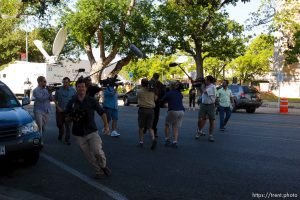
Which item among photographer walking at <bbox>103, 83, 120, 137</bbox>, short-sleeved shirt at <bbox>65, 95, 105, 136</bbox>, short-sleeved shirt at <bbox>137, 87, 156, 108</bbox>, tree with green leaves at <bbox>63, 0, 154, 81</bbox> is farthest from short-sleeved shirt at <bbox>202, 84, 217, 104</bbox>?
tree with green leaves at <bbox>63, 0, 154, 81</bbox>

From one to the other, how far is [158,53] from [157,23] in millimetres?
2649

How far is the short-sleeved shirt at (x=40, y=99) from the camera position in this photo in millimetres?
10695

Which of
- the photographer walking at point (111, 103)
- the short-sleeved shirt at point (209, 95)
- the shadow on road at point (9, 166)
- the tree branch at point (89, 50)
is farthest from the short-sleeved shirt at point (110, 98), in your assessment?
the tree branch at point (89, 50)

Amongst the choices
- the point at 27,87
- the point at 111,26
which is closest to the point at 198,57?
the point at 111,26

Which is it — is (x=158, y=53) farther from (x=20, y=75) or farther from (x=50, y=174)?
(x=50, y=174)

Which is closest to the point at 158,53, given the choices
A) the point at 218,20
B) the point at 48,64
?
the point at 218,20

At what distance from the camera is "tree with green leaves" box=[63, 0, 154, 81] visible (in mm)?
37625

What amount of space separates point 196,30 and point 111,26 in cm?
683

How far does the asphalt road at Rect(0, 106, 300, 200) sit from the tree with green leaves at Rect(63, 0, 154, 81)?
27168 mm

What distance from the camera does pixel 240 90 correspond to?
26875 millimetres

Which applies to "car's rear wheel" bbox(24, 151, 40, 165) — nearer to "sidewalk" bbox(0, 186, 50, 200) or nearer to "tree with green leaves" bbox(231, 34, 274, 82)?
"sidewalk" bbox(0, 186, 50, 200)

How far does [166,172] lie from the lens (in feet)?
25.4

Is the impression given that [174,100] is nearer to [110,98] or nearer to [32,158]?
[110,98]

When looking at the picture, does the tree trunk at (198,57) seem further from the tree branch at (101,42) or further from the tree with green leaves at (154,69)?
the tree with green leaves at (154,69)
